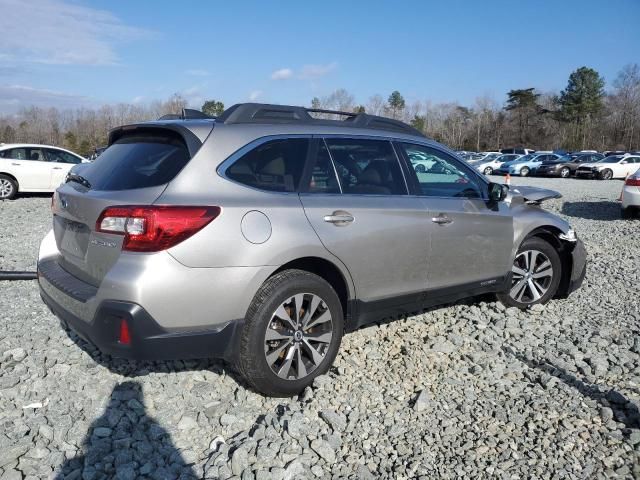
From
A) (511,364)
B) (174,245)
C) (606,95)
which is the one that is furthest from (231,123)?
(606,95)

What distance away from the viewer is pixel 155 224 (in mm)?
2936

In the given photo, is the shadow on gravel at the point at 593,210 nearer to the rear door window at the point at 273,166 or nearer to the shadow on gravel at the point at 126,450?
Result: the rear door window at the point at 273,166

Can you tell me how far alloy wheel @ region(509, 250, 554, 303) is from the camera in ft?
17.0

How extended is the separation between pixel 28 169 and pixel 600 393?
1547 cm

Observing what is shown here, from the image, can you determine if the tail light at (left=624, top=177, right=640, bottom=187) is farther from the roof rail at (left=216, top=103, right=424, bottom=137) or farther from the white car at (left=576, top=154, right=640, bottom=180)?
the white car at (left=576, top=154, right=640, bottom=180)

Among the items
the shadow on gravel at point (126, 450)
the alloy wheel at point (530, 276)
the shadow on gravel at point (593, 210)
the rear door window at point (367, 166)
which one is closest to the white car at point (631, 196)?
the shadow on gravel at point (593, 210)

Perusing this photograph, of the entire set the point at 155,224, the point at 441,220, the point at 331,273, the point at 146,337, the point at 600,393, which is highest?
the point at 155,224

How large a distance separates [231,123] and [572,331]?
3.48 m

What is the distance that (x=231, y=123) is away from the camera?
348 cm

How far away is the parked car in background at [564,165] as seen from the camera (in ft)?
116

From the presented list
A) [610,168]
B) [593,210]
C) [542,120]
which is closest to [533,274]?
[593,210]

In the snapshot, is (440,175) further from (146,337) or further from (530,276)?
(146,337)

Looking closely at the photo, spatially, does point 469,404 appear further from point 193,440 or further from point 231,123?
point 231,123

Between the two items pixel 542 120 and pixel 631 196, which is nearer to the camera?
pixel 631 196
